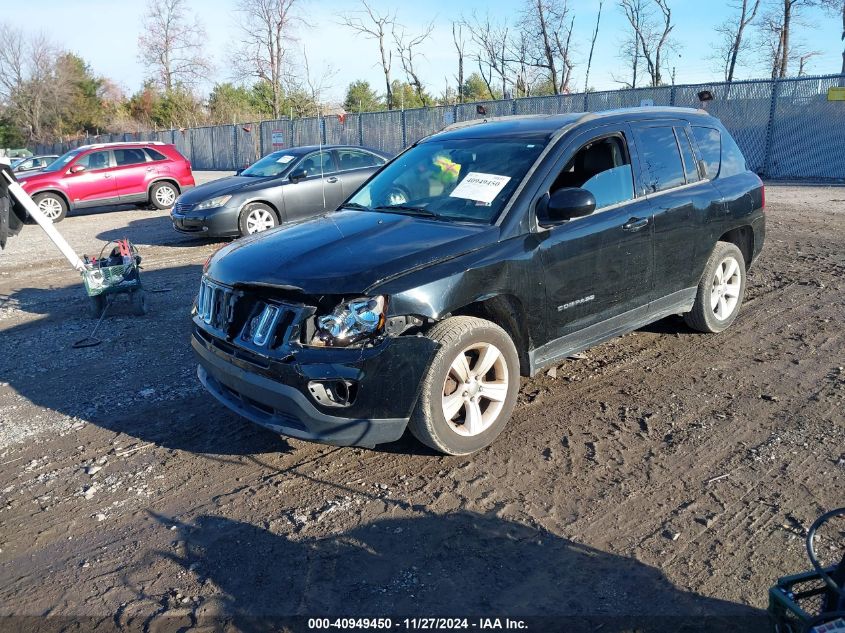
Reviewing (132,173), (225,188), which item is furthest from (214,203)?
(132,173)

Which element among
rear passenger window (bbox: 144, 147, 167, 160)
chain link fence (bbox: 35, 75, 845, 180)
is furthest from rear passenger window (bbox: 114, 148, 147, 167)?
chain link fence (bbox: 35, 75, 845, 180)

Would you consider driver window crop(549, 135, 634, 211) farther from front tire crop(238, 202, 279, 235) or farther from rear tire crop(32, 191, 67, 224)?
rear tire crop(32, 191, 67, 224)

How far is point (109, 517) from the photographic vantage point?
357cm

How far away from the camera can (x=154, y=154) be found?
1719 centimetres

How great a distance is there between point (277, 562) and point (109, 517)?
1.05m

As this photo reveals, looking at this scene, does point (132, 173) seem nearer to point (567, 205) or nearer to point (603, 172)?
point (603, 172)

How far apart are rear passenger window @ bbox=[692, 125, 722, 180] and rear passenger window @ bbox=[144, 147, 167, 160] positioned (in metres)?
14.7

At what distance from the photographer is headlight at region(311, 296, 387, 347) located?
3.53 m

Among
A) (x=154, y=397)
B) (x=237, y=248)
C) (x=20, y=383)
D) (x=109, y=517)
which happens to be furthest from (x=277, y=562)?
(x=20, y=383)

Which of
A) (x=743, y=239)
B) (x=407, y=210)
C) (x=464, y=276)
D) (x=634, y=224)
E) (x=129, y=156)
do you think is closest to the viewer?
(x=464, y=276)

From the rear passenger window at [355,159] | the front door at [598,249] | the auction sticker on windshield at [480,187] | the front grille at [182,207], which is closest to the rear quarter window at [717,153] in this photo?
the front door at [598,249]

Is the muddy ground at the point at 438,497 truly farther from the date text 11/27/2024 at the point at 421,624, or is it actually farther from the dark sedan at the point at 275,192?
the dark sedan at the point at 275,192

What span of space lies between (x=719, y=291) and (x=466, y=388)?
3.12m

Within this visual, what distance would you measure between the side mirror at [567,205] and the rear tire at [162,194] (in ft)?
49.1
